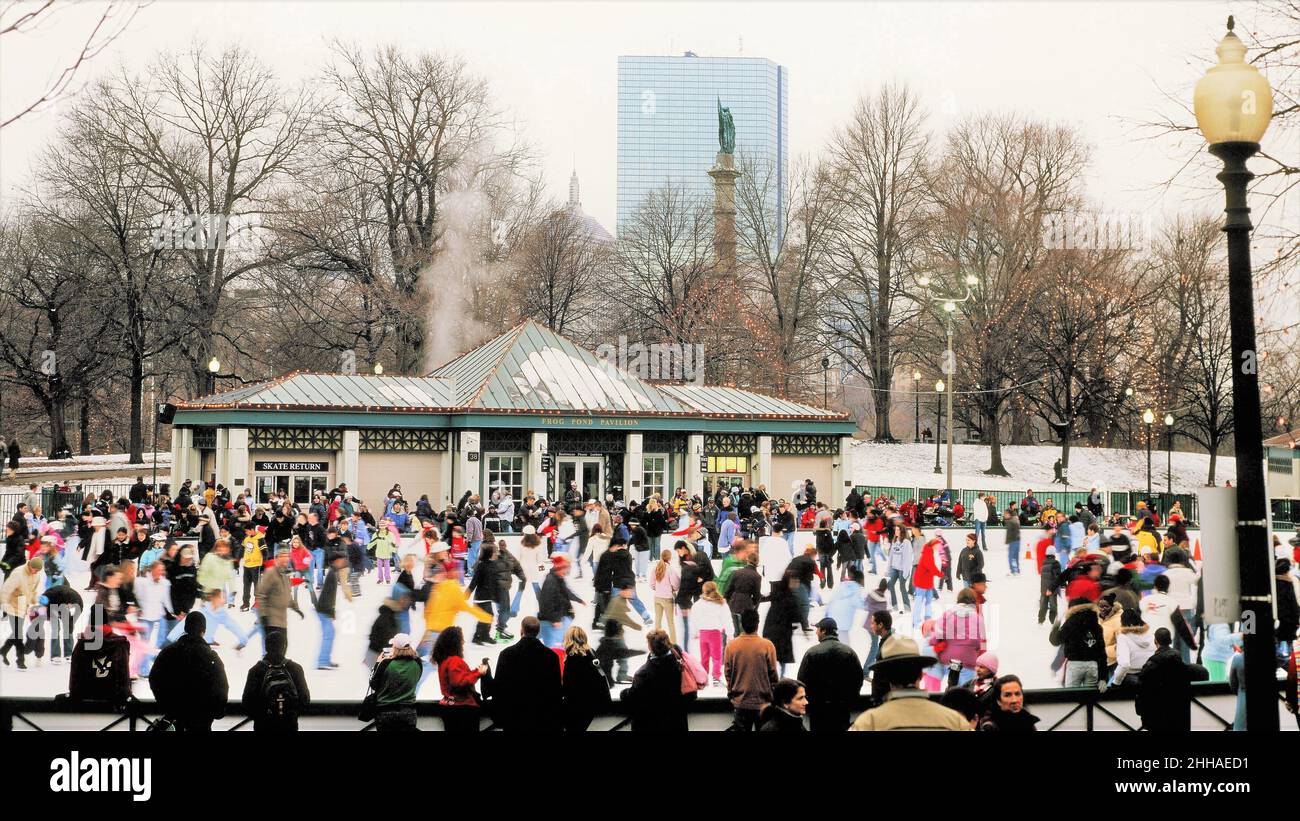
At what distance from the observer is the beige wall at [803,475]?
3797 cm

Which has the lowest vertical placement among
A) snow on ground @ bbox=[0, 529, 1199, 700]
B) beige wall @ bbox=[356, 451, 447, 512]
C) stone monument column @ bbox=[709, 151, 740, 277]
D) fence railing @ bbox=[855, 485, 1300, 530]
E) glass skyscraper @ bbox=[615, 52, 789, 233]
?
snow on ground @ bbox=[0, 529, 1199, 700]

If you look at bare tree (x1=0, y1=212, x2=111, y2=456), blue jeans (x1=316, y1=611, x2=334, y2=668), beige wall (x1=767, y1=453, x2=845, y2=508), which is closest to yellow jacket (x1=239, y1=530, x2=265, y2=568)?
blue jeans (x1=316, y1=611, x2=334, y2=668)

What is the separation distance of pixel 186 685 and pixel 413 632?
7.42m

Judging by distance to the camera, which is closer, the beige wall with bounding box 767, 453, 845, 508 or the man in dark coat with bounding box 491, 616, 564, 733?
the man in dark coat with bounding box 491, 616, 564, 733

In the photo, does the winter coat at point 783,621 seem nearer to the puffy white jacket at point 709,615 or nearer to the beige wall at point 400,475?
the puffy white jacket at point 709,615

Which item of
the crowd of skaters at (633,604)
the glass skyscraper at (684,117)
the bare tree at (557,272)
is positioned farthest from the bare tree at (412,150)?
the glass skyscraper at (684,117)

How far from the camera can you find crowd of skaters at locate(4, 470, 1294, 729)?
7770 millimetres

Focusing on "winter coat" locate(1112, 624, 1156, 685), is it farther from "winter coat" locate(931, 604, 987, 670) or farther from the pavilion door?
the pavilion door

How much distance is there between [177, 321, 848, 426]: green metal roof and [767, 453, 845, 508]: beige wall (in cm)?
140

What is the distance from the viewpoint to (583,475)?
35750mm

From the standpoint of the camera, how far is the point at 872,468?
4962 centimetres

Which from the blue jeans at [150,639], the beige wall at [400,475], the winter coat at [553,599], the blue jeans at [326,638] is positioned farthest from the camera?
the beige wall at [400,475]

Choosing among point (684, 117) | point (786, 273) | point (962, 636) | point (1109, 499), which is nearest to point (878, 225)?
point (786, 273)

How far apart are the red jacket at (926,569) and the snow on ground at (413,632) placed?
1065mm
